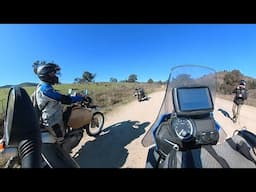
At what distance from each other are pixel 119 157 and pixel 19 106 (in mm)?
1475

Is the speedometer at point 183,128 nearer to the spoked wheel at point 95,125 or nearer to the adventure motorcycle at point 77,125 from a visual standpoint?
the adventure motorcycle at point 77,125

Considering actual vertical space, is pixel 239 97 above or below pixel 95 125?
above

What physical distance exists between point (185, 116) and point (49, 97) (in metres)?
1.12

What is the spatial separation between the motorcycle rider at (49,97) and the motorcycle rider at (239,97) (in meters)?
3.44

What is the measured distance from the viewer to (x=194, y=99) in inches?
57.2

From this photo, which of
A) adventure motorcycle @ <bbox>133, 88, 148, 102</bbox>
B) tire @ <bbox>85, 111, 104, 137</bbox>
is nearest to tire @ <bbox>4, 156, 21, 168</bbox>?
tire @ <bbox>85, 111, 104, 137</bbox>

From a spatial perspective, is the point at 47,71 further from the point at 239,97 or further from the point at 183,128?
the point at 239,97

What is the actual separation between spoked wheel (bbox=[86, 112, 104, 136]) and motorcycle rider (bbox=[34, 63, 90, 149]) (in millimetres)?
985

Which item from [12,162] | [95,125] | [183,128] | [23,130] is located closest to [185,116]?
[183,128]

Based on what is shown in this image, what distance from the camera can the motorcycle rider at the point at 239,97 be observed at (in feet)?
13.5

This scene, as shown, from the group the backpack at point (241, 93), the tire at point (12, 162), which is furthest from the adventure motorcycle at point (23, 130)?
the backpack at point (241, 93)

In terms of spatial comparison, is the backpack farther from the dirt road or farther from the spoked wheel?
the spoked wheel
